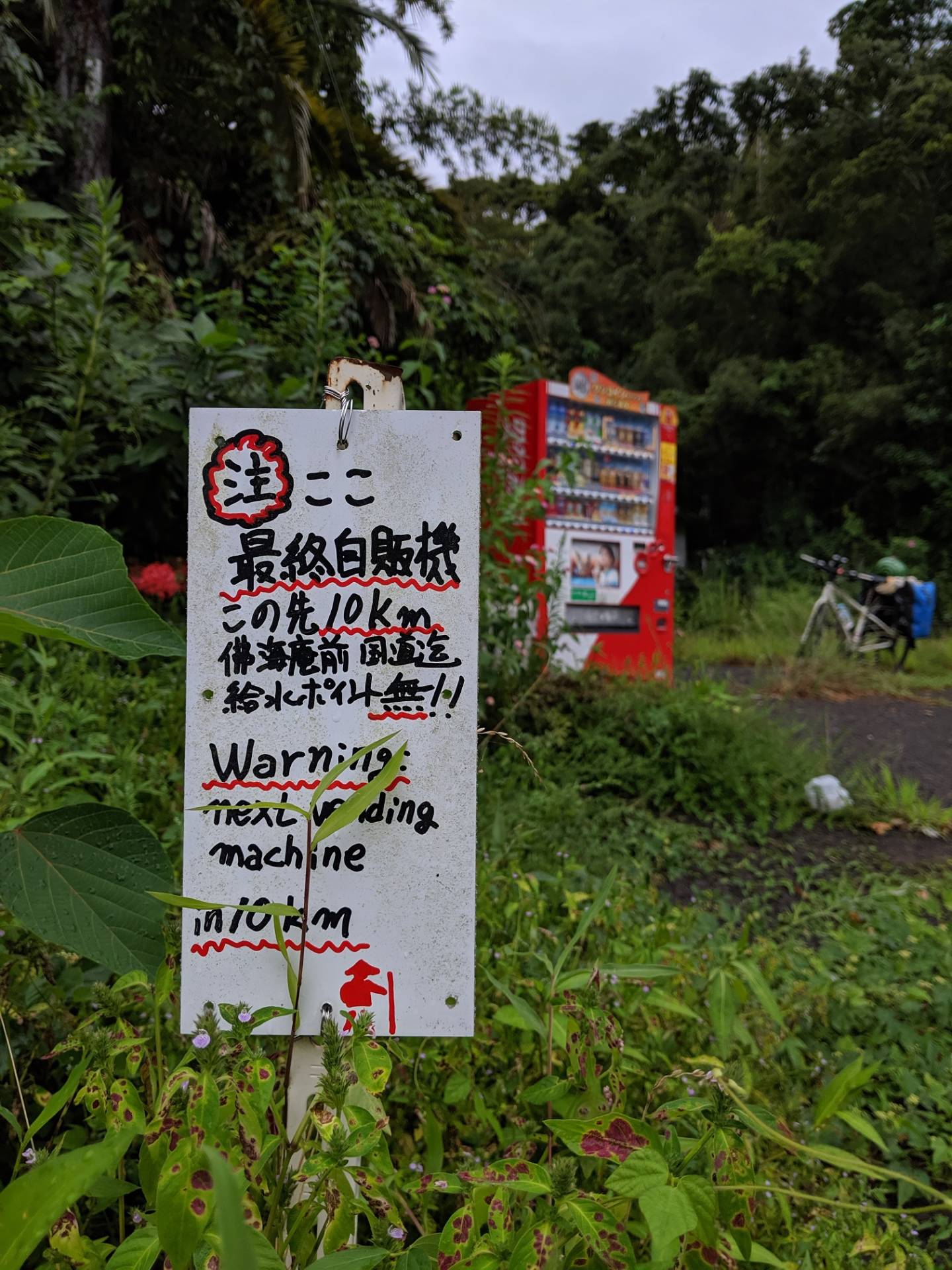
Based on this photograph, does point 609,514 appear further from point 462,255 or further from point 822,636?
point 462,255

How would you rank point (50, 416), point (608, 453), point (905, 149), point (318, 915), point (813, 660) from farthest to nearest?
point (905, 149) → point (813, 660) → point (608, 453) → point (50, 416) → point (318, 915)

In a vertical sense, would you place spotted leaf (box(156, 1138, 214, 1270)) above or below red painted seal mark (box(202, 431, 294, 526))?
below

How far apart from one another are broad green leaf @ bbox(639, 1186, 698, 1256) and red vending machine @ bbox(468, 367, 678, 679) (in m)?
3.40

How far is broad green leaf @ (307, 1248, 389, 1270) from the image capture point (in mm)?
449

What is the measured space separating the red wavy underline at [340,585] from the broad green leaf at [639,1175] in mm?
508

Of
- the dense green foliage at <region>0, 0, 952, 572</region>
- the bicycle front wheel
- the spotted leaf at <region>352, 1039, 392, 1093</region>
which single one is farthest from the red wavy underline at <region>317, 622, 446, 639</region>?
the bicycle front wheel

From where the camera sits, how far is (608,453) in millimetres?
4758

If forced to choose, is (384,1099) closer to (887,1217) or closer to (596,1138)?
(596,1138)

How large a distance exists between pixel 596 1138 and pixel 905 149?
14.7 meters

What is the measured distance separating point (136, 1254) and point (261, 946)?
0.29 m

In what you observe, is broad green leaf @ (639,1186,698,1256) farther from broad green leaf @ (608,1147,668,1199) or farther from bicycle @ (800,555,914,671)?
bicycle @ (800,555,914,671)

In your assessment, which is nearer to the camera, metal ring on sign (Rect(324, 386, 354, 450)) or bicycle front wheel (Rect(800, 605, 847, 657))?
metal ring on sign (Rect(324, 386, 354, 450))

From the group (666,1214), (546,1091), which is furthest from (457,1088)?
(666,1214)

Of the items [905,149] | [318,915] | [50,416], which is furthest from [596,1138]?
[905,149]
